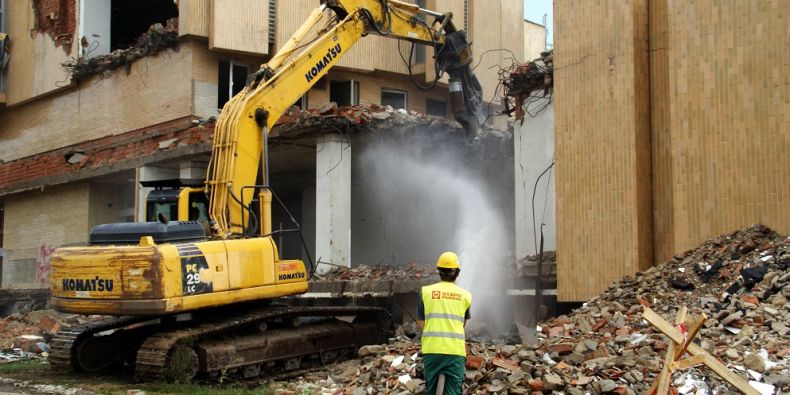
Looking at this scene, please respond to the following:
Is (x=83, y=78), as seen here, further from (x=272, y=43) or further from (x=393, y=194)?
(x=393, y=194)

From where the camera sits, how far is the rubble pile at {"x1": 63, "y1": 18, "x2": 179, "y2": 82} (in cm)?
2378

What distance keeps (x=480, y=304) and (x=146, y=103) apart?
13.1 m

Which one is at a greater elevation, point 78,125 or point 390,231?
point 78,125

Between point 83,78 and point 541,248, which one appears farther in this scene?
point 83,78

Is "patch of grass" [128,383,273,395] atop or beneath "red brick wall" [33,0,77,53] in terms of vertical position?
beneath

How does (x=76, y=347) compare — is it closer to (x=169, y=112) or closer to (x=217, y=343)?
(x=217, y=343)

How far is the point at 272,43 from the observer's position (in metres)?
24.0

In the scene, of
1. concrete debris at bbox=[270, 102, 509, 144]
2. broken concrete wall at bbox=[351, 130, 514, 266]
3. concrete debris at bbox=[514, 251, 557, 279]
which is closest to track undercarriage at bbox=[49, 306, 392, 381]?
concrete debris at bbox=[514, 251, 557, 279]

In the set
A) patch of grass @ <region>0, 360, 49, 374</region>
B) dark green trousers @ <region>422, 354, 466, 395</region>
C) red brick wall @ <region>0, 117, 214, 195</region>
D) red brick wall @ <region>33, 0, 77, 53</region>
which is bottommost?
patch of grass @ <region>0, 360, 49, 374</region>

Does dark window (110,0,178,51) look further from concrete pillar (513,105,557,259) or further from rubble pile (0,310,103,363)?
concrete pillar (513,105,557,259)

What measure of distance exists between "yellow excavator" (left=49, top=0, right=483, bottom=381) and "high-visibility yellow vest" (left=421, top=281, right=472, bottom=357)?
4416 millimetres

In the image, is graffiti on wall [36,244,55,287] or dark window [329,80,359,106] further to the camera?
graffiti on wall [36,244,55,287]

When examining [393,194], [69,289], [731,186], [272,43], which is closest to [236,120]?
[69,289]

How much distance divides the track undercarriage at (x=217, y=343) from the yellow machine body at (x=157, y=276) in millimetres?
557
